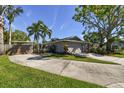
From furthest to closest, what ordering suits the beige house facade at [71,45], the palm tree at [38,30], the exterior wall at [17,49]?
the palm tree at [38,30], the beige house facade at [71,45], the exterior wall at [17,49]

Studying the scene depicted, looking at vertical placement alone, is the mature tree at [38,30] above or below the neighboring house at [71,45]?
above

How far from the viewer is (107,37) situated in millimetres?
29234

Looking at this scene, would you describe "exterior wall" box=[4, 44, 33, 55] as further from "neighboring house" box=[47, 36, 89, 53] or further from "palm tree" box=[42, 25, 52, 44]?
"palm tree" box=[42, 25, 52, 44]

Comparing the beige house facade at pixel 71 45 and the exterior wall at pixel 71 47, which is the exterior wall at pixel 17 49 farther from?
the exterior wall at pixel 71 47

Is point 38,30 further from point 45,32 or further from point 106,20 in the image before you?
point 106,20

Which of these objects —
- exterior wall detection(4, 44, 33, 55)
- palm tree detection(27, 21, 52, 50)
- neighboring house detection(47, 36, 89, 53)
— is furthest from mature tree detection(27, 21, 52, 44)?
exterior wall detection(4, 44, 33, 55)

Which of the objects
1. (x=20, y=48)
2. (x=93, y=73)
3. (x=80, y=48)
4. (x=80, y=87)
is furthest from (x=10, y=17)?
(x=80, y=87)

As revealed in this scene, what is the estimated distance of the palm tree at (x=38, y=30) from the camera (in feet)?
123

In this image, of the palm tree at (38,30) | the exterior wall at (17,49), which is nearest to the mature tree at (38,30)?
the palm tree at (38,30)

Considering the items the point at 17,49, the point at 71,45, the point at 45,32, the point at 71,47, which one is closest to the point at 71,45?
the point at 71,45

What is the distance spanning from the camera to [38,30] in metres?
37.8

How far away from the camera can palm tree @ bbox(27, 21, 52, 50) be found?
123 ft
